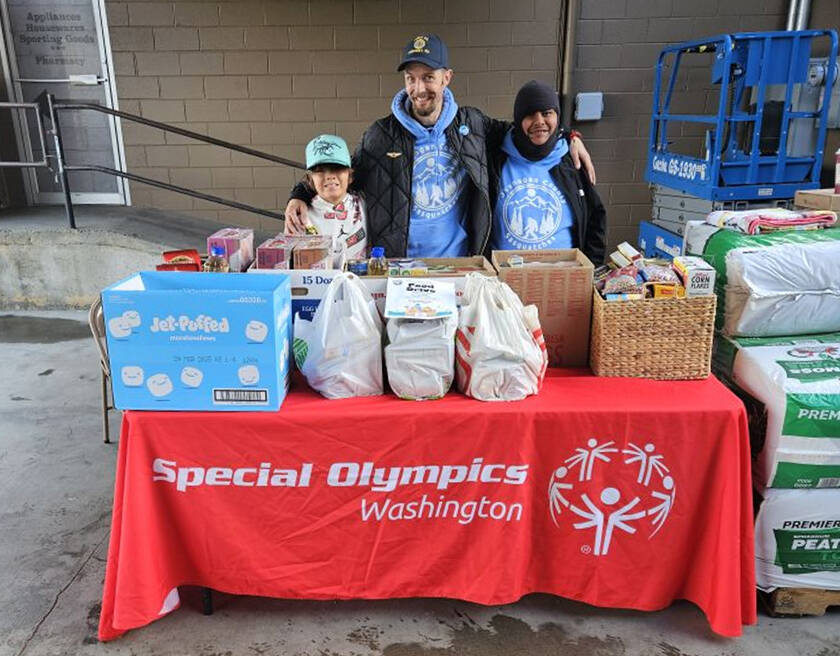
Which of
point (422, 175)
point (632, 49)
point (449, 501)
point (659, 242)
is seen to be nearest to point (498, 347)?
point (449, 501)

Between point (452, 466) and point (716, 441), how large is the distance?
2.43 ft

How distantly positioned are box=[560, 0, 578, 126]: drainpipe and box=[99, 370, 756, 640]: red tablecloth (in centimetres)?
391

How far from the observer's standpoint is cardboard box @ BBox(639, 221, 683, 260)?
4.54 m

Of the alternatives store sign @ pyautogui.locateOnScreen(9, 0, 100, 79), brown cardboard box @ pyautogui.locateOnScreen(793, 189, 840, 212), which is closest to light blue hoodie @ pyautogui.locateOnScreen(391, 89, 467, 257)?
brown cardboard box @ pyautogui.locateOnScreen(793, 189, 840, 212)

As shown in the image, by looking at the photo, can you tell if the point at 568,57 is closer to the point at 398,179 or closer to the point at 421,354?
the point at 398,179

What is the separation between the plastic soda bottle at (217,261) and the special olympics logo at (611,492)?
1.18 metres

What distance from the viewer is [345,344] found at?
1.87 meters

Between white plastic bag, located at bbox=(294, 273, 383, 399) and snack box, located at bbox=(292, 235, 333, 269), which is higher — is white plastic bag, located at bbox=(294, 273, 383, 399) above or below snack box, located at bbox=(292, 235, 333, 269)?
below

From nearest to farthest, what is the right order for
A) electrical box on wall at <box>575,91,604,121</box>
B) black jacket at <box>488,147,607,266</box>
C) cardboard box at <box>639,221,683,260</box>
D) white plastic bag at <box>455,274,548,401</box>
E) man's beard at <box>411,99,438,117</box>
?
white plastic bag at <box>455,274,548,401</box> < man's beard at <box>411,99,438,117</box> < black jacket at <box>488,147,607,266</box> < cardboard box at <box>639,221,683,260</box> < electrical box on wall at <box>575,91,604,121</box>

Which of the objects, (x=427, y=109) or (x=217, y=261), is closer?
(x=217, y=261)

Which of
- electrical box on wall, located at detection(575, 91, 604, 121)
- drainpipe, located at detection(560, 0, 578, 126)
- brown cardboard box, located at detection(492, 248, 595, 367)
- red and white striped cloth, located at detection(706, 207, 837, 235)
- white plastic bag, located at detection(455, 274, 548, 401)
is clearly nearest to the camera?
white plastic bag, located at detection(455, 274, 548, 401)

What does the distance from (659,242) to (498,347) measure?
3429 mm

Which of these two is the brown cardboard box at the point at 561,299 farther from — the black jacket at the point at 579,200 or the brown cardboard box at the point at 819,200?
the brown cardboard box at the point at 819,200

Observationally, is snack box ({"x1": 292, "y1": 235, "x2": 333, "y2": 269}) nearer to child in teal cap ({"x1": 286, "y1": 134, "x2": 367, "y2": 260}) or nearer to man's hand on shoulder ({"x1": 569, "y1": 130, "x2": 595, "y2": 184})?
child in teal cap ({"x1": 286, "y1": 134, "x2": 367, "y2": 260})
